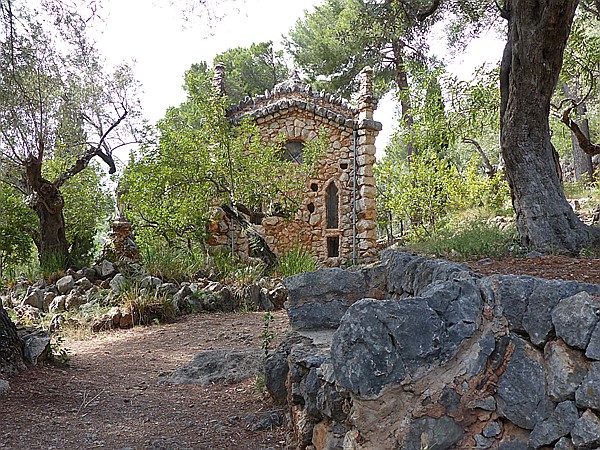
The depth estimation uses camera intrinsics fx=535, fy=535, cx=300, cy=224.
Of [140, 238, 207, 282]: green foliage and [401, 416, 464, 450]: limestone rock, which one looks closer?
[401, 416, 464, 450]: limestone rock

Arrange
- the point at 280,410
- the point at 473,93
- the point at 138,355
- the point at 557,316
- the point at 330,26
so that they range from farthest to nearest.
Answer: the point at 330,26
the point at 473,93
the point at 138,355
the point at 280,410
the point at 557,316

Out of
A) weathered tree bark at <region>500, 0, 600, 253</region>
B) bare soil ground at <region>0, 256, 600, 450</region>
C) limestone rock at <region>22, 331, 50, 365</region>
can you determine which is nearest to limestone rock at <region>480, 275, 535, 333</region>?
bare soil ground at <region>0, 256, 600, 450</region>

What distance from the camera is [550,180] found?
16.5 feet

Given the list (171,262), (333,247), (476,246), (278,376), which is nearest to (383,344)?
(278,376)

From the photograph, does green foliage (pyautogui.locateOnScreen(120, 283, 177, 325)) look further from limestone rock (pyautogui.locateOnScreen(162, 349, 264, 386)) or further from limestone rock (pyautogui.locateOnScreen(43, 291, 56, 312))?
limestone rock (pyautogui.locateOnScreen(162, 349, 264, 386))

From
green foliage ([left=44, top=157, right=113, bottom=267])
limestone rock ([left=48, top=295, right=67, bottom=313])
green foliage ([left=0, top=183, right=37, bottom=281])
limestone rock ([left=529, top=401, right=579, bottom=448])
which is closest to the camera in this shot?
limestone rock ([left=529, top=401, right=579, bottom=448])

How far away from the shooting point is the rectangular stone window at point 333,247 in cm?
1399

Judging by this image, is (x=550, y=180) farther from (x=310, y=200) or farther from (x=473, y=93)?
(x=310, y=200)

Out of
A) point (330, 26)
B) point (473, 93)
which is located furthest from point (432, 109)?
point (330, 26)

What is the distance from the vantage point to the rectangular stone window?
14.0m

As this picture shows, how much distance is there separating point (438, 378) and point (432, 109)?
25.9 ft

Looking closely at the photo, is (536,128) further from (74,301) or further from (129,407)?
(74,301)

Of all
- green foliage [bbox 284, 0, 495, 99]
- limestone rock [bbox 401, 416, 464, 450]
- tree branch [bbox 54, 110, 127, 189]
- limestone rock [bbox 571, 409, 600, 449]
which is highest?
green foliage [bbox 284, 0, 495, 99]

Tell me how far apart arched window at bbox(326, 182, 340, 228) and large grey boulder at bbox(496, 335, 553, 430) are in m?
11.7
